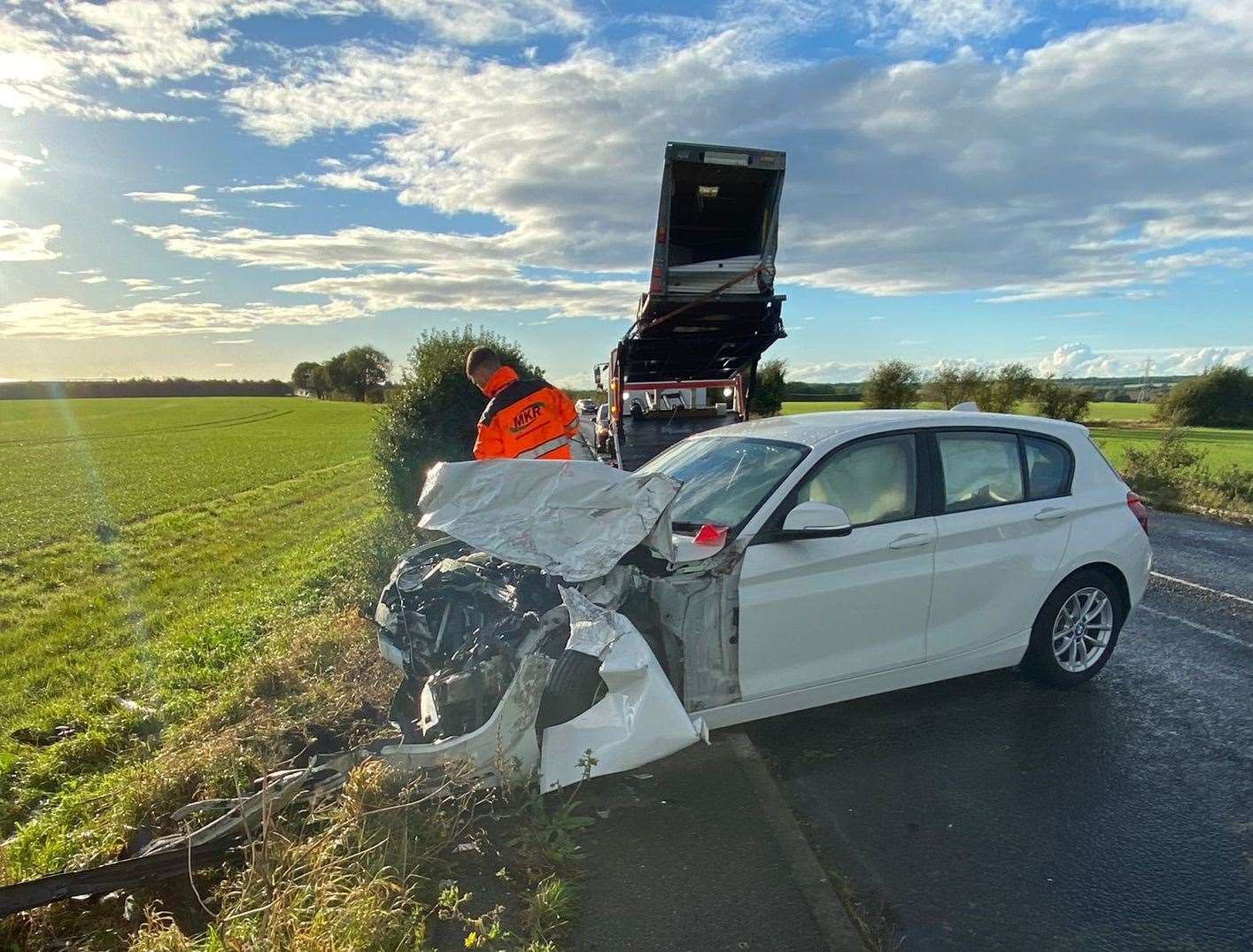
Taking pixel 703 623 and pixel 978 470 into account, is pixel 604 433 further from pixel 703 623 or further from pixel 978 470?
pixel 703 623

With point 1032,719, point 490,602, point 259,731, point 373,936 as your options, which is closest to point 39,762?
point 259,731

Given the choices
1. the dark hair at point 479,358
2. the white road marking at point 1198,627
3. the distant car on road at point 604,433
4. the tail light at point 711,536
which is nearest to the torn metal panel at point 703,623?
the tail light at point 711,536

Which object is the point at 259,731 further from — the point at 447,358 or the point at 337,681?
the point at 447,358

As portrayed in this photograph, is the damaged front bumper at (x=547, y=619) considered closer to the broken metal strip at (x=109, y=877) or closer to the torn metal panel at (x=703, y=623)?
the torn metal panel at (x=703, y=623)

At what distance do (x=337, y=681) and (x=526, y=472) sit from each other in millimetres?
1930

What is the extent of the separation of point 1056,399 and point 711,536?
34.2 m

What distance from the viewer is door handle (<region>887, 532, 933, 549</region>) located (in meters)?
4.07

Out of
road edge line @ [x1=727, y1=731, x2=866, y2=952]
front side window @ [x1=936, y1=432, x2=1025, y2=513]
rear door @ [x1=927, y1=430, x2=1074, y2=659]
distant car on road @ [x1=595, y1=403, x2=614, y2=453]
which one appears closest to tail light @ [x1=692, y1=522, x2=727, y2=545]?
road edge line @ [x1=727, y1=731, x2=866, y2=952]

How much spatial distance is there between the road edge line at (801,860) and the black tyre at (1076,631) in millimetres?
1864

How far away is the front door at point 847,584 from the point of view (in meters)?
3.76

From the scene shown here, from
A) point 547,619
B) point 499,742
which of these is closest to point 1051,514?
point 547,619

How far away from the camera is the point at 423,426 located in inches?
340

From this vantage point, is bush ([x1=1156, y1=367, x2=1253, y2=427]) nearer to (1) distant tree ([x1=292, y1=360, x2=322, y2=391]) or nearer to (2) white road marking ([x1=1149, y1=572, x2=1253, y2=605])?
(2) white road marking ([x1=1149, y1=572, x2=1253, y2=605])

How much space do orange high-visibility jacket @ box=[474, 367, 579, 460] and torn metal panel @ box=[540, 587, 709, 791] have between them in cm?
258
